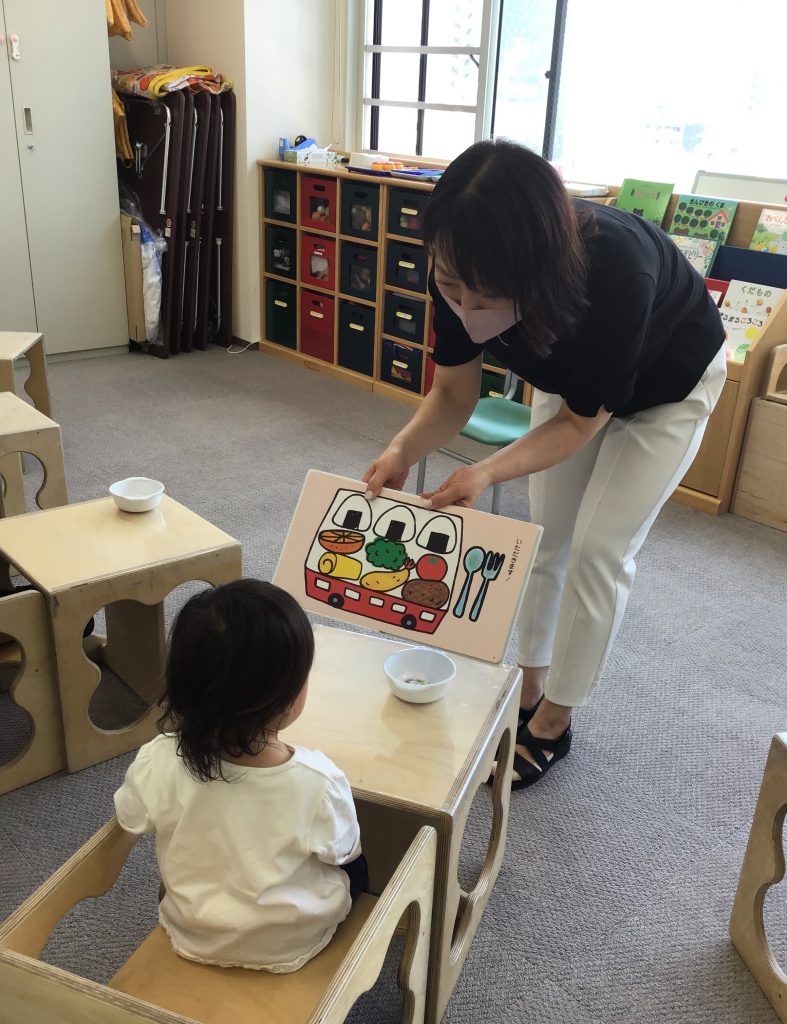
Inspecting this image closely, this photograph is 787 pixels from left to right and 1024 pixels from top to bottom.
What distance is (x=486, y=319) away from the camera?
1274mm

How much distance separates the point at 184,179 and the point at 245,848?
3.83 meters

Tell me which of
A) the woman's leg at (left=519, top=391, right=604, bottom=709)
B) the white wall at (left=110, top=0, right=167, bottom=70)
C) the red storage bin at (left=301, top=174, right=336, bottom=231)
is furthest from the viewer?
the white wall at (left=110, top=0, right=167, bottom=70)

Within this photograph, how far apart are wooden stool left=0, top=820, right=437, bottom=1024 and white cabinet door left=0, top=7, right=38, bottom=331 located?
142 inches

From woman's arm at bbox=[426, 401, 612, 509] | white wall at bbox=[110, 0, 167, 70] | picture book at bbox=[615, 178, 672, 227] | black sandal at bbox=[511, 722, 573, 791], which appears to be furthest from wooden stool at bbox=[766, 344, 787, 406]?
white wall at bbox=[110, 0, 167, 70]

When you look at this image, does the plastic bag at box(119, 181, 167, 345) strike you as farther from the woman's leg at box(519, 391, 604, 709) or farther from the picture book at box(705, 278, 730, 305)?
the woman's leg at box(519, 391, 604, 709)

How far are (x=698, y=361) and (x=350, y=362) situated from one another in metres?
2.89

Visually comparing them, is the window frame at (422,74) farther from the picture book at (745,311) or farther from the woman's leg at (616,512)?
the woman's leg at (616,512)

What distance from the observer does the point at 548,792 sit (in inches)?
67.7

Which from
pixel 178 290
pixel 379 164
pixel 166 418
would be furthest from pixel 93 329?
pixel 379 164

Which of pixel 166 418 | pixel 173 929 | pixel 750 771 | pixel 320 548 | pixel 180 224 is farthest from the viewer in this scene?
pixel 180 224

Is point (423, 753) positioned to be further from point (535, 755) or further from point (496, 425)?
point (496, 425)

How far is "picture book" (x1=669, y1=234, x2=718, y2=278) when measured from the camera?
308 cm

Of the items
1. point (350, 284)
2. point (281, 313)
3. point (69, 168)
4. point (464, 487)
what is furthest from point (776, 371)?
point (69, 168)

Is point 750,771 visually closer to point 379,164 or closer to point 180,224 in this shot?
point 379,164
